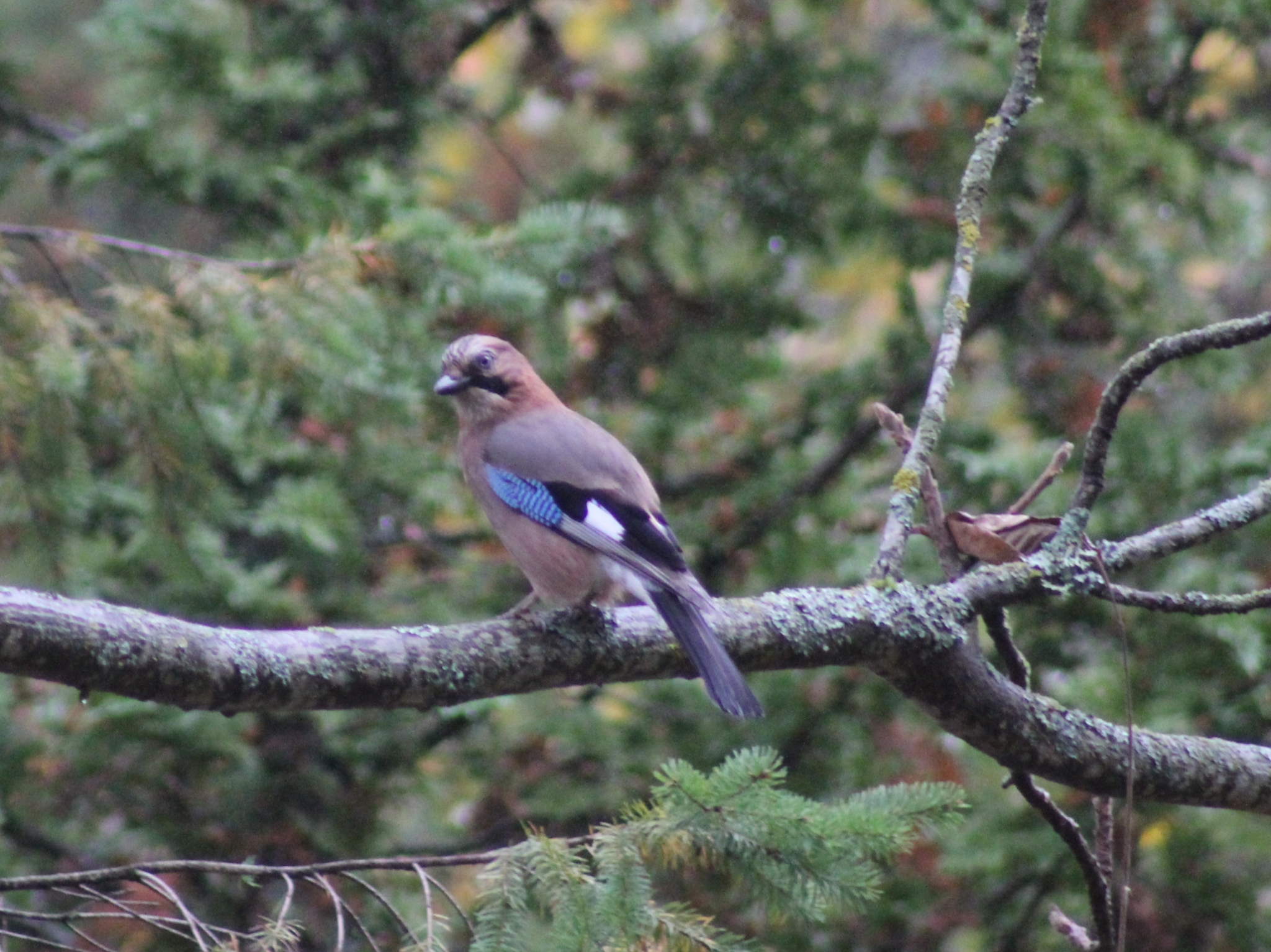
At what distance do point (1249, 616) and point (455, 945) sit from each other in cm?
365

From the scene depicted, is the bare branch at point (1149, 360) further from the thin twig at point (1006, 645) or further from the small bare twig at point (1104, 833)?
the small bare twig at point (1104, 833)

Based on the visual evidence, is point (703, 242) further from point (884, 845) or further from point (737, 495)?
point (884, 845)

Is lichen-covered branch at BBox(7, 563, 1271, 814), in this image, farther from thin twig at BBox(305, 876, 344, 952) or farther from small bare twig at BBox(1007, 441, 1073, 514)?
thin twig at BBox(305, 876, 344, 952)

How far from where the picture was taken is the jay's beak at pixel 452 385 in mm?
4613

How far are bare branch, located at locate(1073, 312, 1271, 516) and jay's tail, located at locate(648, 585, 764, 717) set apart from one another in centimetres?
94

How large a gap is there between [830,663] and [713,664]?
292mm

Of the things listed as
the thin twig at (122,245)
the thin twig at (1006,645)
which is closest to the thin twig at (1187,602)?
the thin twig at (1006,645)

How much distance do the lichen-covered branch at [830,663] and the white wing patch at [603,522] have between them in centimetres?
49

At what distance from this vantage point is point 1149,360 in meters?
2.94

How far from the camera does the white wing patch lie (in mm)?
3971

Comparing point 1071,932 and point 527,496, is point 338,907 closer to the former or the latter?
point 1071,932

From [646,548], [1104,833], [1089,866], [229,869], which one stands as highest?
[646,548]

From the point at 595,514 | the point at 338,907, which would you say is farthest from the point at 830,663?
the point at 338,907

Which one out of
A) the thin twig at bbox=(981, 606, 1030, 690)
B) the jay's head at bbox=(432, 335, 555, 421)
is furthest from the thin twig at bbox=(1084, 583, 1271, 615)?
the jay's head at bbox=(432, 335, 555, 421)
